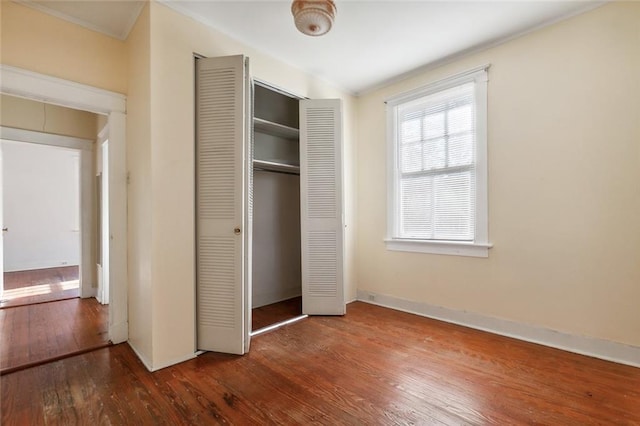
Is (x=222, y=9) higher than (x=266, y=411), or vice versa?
(x=222, y=9)

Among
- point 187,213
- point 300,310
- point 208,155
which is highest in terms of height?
point 208,155

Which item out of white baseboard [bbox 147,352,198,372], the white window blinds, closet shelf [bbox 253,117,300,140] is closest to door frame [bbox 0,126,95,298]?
closet shelf [bbox 253,117,300,140]

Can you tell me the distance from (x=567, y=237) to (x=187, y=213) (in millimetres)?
3145

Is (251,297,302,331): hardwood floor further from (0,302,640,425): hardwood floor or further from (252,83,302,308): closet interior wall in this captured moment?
(0,302,640,425): hardwood floor

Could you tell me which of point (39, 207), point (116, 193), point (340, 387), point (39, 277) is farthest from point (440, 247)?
point (39, 207)

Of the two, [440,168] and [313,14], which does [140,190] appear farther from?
[440,168]

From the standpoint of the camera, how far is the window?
292 cm

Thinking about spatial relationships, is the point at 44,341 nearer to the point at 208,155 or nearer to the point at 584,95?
the point at 208,155

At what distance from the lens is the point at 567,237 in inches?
95.3

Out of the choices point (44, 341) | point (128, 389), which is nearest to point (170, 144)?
point (128, 389)

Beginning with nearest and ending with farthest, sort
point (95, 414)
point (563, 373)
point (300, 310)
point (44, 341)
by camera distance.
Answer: point (95, 414), point (563, 373), point (44, 341), point (300, 310)

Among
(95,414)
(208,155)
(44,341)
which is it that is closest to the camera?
(95,414)

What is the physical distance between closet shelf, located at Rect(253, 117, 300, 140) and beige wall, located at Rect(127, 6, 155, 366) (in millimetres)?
1107

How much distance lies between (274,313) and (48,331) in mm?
2229
